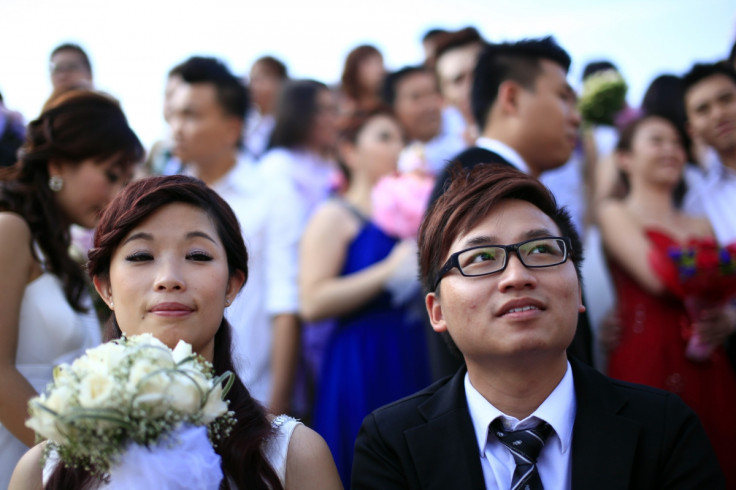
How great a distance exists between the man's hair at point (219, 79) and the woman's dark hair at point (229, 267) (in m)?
2.79

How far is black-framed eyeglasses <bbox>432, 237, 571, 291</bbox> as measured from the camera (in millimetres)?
2494

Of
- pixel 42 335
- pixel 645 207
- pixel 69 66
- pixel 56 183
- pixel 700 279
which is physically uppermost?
pixel 69 66

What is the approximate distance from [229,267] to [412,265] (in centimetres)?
197

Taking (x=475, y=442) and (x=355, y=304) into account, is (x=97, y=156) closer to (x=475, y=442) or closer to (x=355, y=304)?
(x=355, y=304)

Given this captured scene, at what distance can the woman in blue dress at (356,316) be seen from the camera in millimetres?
4688

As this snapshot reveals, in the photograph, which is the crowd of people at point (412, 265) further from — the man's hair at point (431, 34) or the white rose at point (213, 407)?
the man's hair at point (431, 34)

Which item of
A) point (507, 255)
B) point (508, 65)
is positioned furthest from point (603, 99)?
point (507, 255)

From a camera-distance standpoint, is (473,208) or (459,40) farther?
(459,40)

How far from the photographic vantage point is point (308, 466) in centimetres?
252

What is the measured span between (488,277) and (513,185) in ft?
1.27

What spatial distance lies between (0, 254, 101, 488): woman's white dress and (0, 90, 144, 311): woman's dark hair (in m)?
0.11

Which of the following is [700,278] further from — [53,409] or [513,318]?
[53,409]

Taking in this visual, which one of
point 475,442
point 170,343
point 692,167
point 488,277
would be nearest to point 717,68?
point 692,167

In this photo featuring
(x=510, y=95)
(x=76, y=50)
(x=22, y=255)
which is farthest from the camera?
(x=76, y=50)
